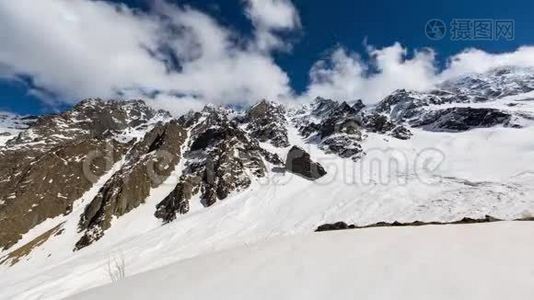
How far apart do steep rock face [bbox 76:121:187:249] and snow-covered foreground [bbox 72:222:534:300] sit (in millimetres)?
103505

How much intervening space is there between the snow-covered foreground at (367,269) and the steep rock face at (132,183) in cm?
10350

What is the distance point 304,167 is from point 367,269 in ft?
385

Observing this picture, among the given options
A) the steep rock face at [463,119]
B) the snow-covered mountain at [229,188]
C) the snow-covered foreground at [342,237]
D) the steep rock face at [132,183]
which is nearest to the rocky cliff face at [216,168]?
the snow-covered mountain at [229,188]

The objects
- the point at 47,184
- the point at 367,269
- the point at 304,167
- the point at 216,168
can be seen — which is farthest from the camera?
the point at 47,184

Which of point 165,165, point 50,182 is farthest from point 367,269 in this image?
point 50,182

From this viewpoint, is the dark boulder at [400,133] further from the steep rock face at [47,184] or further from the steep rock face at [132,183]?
the steep rock face at [47,184]

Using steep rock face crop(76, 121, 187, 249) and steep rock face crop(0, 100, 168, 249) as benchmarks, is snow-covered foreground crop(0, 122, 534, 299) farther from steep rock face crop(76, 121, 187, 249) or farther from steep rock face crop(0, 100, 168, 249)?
steep rock face crop(0, 100, 168, 249)

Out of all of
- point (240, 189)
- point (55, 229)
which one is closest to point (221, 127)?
point (240, 189)

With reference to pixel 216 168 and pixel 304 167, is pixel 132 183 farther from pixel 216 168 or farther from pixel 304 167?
pixel 304 167

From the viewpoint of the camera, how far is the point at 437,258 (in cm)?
780

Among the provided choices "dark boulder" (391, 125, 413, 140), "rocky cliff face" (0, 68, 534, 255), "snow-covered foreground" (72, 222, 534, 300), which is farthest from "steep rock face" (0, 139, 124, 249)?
"snow-covered foreground" (72, 222, 534, 300)

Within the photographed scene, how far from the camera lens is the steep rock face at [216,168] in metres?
114

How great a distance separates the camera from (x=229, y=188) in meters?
116

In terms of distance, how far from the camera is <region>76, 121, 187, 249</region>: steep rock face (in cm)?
11286
